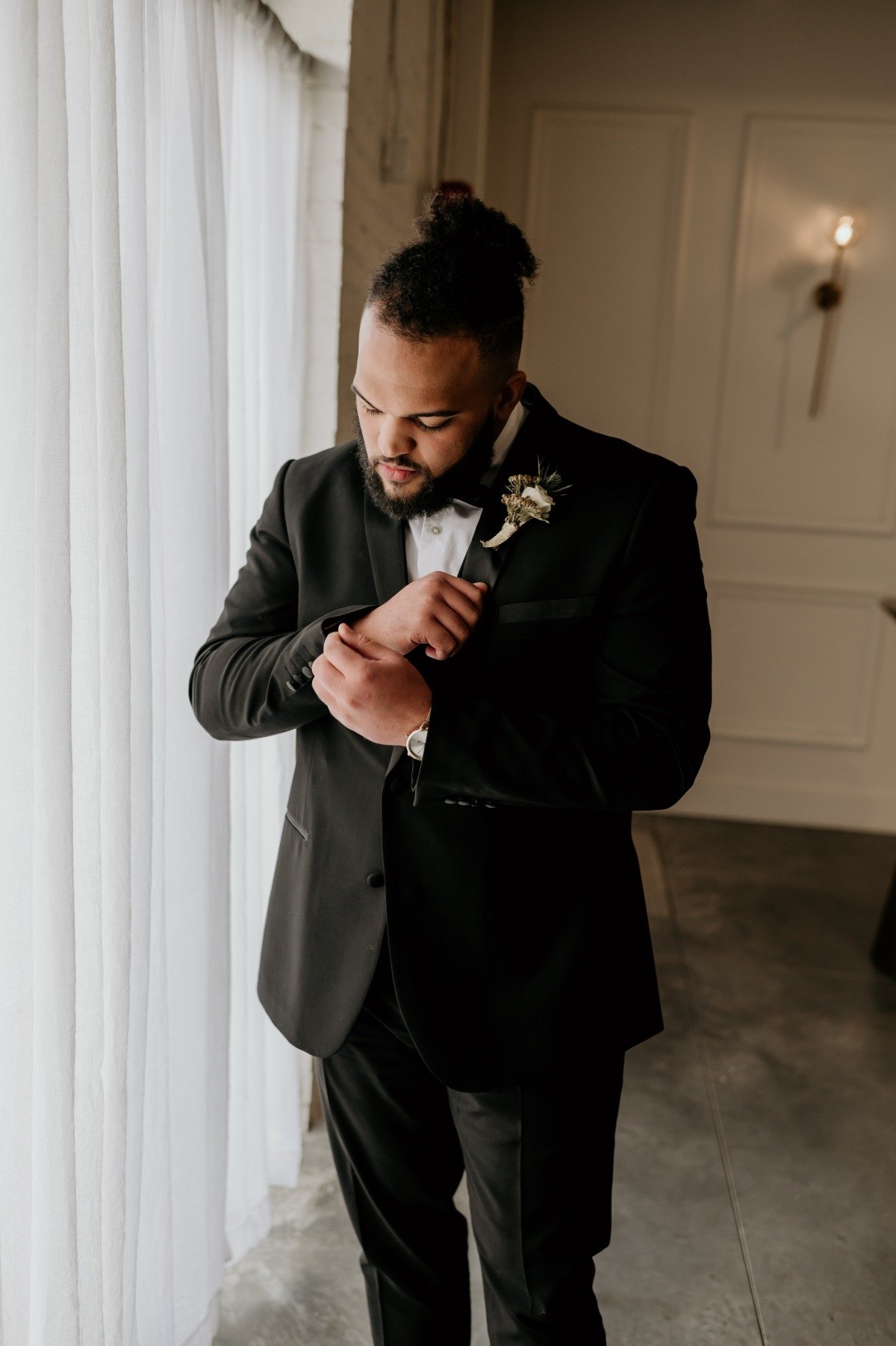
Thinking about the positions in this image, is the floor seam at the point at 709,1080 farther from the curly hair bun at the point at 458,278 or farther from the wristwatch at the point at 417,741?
the curly hair bun at the point at 458,278

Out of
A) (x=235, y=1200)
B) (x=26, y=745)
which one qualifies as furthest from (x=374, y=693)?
(x=235, y=1200)

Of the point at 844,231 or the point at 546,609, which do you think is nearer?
the point at 546,609

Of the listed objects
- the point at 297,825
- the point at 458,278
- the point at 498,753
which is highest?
the point at 458,278

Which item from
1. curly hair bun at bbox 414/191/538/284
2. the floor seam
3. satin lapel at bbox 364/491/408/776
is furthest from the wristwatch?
the floor seam

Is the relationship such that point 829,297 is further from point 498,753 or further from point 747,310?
point 498,753

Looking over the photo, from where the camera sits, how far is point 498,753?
46.0 inches

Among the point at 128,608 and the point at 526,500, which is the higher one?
the point at 526,500

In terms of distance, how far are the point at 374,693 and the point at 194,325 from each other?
0.77 m

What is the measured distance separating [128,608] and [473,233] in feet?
2.02

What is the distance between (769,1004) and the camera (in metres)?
3.14

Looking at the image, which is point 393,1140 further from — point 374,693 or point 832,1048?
point 832,1048

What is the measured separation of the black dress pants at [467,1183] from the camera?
1349 mm

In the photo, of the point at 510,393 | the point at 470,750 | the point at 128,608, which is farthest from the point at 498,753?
the point at 128,608

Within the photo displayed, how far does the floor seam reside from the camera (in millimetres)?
2107
